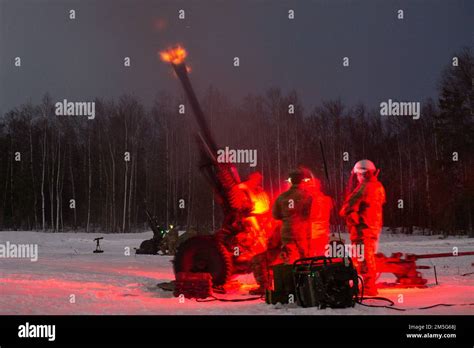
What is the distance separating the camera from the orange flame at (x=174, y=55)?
15297 mm

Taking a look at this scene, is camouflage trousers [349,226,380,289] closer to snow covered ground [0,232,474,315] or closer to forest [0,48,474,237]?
snow covered ground [0,232,474,315]

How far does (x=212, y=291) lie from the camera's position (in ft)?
44.5

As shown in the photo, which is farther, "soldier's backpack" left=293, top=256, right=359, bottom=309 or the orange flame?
the orange flame

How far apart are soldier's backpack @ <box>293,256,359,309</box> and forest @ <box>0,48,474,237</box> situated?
1125 inches

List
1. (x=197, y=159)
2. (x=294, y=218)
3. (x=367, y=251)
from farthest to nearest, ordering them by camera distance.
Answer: (x=197, y=159), (x=367, y=251), (x=294, y=218)

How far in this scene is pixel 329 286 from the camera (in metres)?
10.9

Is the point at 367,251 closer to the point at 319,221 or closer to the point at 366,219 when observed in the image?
the point at 366,219

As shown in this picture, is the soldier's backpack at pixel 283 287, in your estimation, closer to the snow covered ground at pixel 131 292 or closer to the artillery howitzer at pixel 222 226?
the snow covered ground at pixel 131 292

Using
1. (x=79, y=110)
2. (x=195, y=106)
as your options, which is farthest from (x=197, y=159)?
(x=195, y=106)

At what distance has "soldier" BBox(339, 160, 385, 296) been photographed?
13.0 m

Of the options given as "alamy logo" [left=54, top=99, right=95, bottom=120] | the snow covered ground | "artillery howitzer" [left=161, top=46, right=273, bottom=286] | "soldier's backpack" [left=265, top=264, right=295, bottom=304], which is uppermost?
"alamy logo" [left=54, top=99, right=95, bottom=120]

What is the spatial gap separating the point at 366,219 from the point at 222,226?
361cm

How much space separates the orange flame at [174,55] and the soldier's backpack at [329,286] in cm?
665
